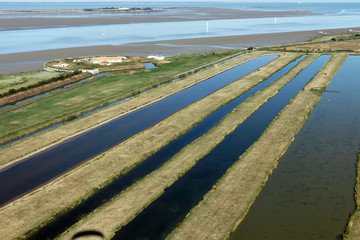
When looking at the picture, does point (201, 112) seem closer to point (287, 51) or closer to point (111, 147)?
point (111, 147)

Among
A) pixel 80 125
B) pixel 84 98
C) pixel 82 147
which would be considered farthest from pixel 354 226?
pixel 84 98

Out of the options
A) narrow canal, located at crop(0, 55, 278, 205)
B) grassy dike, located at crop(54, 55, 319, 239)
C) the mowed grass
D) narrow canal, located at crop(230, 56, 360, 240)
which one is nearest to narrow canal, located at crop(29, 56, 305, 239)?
grassy dike, located at crop(54, 55, 319, 239)

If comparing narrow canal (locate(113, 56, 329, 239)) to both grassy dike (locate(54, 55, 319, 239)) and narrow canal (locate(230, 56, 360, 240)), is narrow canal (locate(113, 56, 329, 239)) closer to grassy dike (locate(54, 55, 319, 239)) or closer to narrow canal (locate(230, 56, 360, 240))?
grassy dike (locate(54, 55, 319, 239))

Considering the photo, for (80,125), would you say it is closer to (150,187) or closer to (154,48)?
(150,187)

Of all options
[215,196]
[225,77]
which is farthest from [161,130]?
[225,77]

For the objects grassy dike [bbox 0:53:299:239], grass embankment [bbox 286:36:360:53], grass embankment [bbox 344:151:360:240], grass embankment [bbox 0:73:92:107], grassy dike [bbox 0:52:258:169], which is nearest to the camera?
grass embankment [bbox 344:151:360:240]

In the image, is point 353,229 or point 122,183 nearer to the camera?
point 353,229
